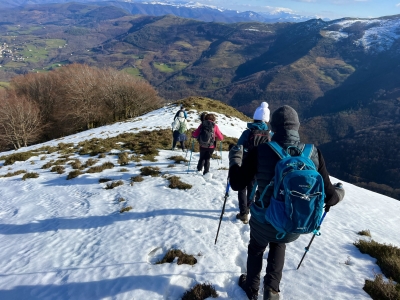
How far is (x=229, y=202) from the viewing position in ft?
29.8

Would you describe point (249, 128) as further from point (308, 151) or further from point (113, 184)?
point (113, 184)

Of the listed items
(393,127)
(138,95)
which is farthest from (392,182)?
(138,95)

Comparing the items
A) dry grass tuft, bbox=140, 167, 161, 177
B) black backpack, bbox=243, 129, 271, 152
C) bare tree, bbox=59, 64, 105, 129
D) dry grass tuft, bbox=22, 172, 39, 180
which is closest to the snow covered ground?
dry grass tuft, bbox=140, 167, 161, 177

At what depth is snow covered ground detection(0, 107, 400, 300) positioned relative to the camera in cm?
532

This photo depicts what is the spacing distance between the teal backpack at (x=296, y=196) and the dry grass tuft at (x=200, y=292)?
2.38 m

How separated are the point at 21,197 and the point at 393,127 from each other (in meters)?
192

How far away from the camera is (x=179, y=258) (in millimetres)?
5969

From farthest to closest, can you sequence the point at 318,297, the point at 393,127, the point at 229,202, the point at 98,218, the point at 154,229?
the point at 393,127 → the point at 229,202 → the point at 98,218 → the point at 154,229 → the point at 318,297

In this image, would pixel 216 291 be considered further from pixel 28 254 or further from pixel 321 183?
pixel 28 254

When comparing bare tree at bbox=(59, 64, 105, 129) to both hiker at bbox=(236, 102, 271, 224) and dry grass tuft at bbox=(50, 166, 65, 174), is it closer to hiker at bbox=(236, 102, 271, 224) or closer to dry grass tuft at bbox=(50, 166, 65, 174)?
dry grass tuft at bbox=(50, 166, 65, 174)

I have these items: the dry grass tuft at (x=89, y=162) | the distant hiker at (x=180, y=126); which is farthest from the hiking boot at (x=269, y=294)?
the dry grass tuft at (x=89, y=162)

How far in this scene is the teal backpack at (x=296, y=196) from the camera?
3.35 m

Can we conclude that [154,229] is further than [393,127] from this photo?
No

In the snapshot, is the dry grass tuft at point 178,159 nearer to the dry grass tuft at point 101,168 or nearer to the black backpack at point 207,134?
the dry grass tuft at point 101,168
